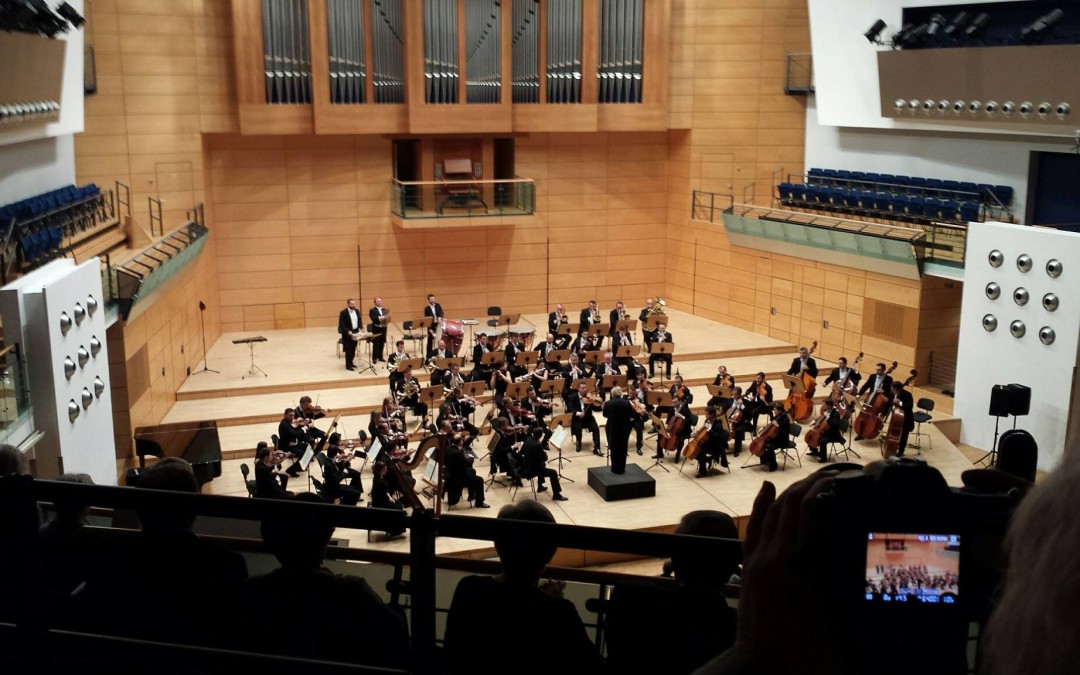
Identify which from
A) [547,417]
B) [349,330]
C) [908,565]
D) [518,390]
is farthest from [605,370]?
[908,565]

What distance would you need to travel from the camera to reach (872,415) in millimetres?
15125

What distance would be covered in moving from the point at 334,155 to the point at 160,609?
19.4 meters

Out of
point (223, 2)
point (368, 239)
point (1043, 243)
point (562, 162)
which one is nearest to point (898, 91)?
point (1043, 243)

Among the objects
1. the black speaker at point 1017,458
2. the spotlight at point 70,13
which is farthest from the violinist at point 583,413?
the black speaker at point 1017,458

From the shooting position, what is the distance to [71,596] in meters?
3.01

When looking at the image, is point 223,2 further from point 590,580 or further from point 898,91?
point 590,580

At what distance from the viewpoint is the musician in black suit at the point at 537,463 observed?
12.9m

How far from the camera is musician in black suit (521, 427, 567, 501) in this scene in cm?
1286

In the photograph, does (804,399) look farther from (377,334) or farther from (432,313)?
(377,334)

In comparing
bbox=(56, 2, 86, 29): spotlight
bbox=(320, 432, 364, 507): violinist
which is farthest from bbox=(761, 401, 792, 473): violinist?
bbox=(56, 2, 86, 29): spotlight

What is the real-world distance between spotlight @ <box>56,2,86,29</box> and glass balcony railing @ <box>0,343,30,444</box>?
5592 mm

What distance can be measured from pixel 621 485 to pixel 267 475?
4567 millimetres

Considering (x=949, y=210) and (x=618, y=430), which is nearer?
(x=618, y=430)

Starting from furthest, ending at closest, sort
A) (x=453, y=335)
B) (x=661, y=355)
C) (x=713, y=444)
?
(x=453, y=335)
(x=661, y=355)
(x=713, y=444)
